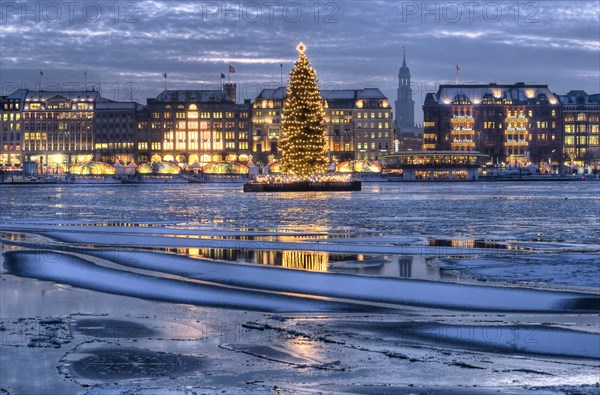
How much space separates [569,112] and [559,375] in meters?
186

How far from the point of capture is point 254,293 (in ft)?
50.4

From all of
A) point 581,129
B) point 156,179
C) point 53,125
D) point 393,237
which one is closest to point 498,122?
point 581,129

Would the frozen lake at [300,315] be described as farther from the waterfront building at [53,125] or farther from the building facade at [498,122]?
the building facade at [498,122]

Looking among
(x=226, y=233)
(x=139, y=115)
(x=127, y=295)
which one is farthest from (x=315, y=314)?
(x=139, y=115)

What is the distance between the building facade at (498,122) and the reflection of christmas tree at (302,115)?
107 metres

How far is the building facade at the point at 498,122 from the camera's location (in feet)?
585

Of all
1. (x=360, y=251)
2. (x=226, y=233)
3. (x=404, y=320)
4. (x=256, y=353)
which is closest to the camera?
(x=256, y=353)

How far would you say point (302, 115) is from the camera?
72.7 meters

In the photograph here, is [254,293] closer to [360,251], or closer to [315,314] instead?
[315,314]

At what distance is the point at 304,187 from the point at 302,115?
607cm

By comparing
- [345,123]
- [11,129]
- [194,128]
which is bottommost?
[194,128]

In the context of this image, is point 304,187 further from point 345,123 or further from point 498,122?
point 498,122

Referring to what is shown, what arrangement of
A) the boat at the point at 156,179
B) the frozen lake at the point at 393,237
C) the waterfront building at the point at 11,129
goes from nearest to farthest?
the frozen lake at the point at 393,237
the boat at the point at 156,179
the waterfront building at the point at 11,129

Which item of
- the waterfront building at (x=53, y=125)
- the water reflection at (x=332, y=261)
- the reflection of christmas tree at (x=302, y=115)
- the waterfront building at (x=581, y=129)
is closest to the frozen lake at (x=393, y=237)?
the water reflection at (x=332, y=261)
